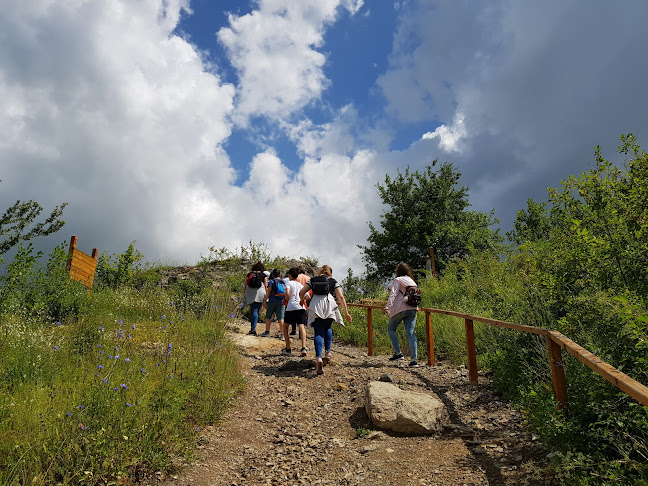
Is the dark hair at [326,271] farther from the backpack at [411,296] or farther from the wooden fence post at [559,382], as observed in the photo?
the wooden fence post at [559,382]

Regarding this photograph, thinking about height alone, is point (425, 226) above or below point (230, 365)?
above

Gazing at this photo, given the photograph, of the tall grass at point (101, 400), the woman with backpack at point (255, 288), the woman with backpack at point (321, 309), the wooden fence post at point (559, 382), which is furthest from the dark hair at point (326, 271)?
the wooden fence post at point (559, 382)

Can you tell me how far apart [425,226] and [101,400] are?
25183 mm

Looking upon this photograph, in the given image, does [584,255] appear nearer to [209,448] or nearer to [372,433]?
[372,433]

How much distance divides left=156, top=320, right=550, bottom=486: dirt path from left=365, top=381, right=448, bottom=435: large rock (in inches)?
4.2

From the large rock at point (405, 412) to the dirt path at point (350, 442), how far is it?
0.35ft

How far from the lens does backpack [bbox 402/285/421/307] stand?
741cm

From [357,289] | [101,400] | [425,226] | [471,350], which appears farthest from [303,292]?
[425,226]

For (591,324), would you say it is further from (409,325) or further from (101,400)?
(101,400)

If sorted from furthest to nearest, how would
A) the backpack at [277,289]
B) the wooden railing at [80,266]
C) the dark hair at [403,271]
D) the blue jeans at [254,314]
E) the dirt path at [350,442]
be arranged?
the wooden railing at [80,266], the blue jeans at [254,314], the backpack at [277,289], the dark hair at [403,271], the dirt path at [350,442]

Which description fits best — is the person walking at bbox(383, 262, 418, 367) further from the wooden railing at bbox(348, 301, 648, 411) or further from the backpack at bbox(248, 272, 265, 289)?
the backpack at bbox(248, 272, 265, 289)

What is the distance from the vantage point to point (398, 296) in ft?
25.1

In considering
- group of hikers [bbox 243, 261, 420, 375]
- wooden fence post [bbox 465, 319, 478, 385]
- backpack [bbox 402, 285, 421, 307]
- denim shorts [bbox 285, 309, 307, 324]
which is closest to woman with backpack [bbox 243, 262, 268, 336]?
group of hikers [bbox 243, 261, 420, 375]

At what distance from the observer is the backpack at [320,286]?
7148mm
